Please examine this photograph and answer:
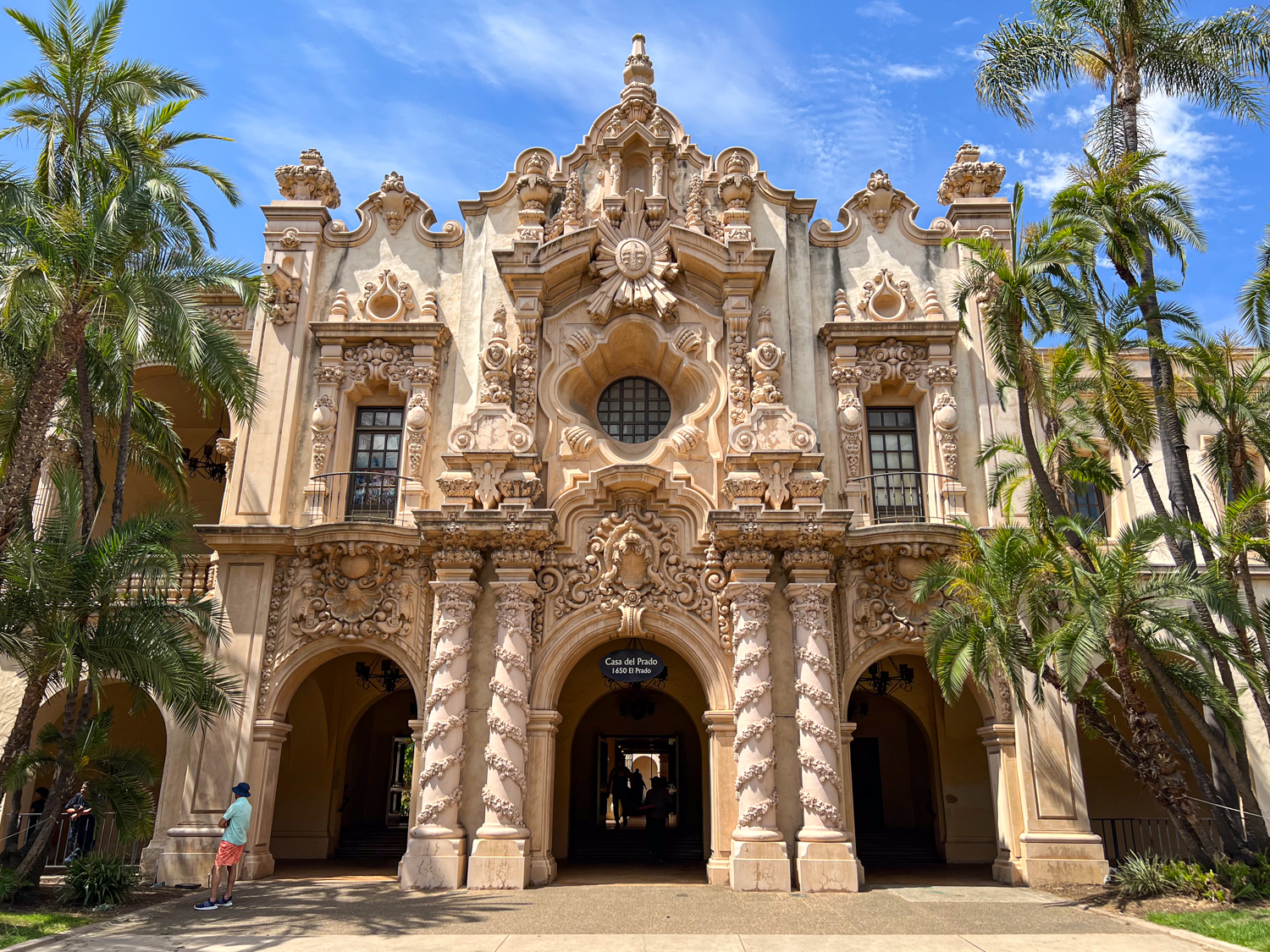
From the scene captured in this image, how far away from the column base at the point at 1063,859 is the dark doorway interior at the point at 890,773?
5.56m

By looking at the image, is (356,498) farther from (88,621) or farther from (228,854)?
(228,854)

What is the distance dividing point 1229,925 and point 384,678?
16161 millimetres

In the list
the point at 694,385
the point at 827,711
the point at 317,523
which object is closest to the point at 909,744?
the point at 827,711

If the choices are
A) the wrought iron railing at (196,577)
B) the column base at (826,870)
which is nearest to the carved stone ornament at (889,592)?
the column base at (826,870)

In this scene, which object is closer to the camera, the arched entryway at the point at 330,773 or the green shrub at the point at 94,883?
the green shrub at the point at 94,883

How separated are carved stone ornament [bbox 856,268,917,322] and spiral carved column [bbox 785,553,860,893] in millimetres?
5917

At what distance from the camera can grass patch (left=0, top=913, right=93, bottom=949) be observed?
1152 cm

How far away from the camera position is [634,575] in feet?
60.1

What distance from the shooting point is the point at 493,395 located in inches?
758

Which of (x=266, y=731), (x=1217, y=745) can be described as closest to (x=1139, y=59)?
(x=1217, y=745)

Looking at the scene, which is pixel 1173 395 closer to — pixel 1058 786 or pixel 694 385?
pixel 1058 786

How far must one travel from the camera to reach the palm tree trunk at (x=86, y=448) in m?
15.3

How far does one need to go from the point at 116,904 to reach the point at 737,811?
9747 millimetres

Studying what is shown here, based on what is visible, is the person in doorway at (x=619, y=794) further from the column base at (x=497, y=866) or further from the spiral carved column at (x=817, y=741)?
the spiral carved column at (x=817, y=741)
